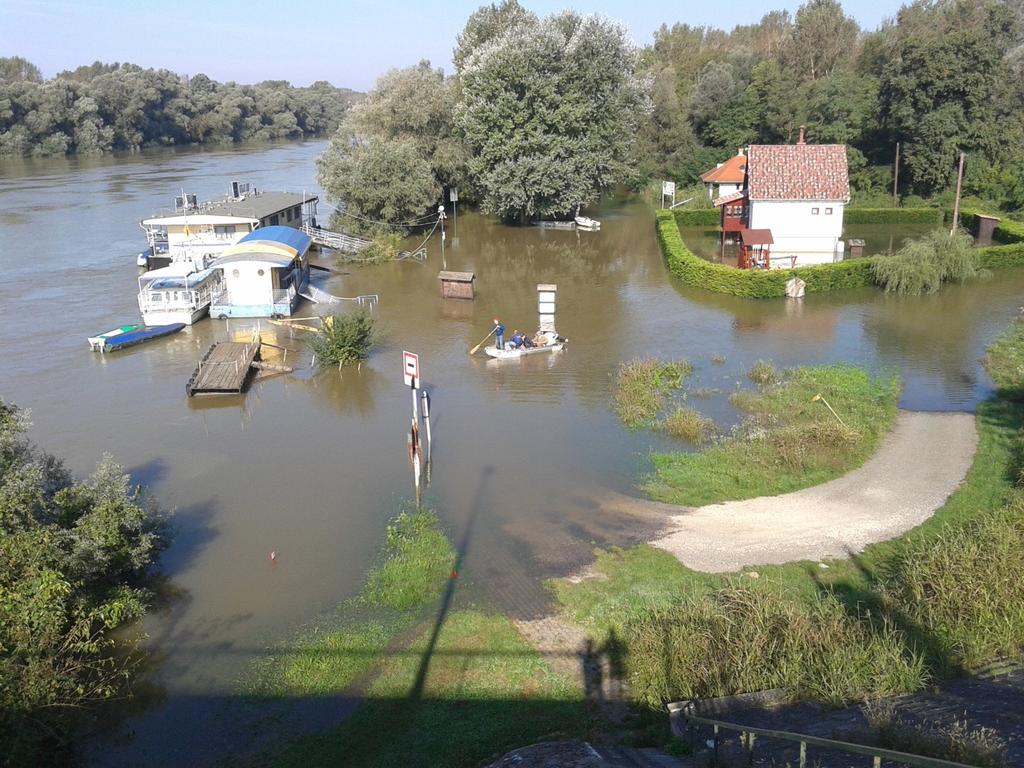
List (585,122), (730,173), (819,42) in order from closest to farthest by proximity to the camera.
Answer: (585,122)
(730,173)
(819,42)

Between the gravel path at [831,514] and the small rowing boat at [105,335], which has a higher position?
the small rowing boat at [105,335]

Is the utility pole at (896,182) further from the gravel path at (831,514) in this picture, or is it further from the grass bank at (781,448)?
the gravel path at (831,514)

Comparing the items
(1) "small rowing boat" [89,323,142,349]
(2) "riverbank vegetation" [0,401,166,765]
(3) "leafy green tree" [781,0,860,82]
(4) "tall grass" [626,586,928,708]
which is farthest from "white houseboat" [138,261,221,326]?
(3) "leafy green tree" [781,0,860,82]

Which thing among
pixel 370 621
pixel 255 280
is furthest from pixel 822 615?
pixel 255 280

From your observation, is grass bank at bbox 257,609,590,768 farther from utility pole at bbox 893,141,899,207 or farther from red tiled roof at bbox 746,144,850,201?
utility pole at bbox 893,141,899,207


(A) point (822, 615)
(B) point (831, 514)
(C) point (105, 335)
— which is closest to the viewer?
(A) point (822, 615)

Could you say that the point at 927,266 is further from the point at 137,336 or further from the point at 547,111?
the point at 137,336

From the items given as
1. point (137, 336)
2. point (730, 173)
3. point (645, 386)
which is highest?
point (730, 173)

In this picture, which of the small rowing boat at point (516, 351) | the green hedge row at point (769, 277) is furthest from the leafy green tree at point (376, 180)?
the small rowing boat at point (516, 351)
